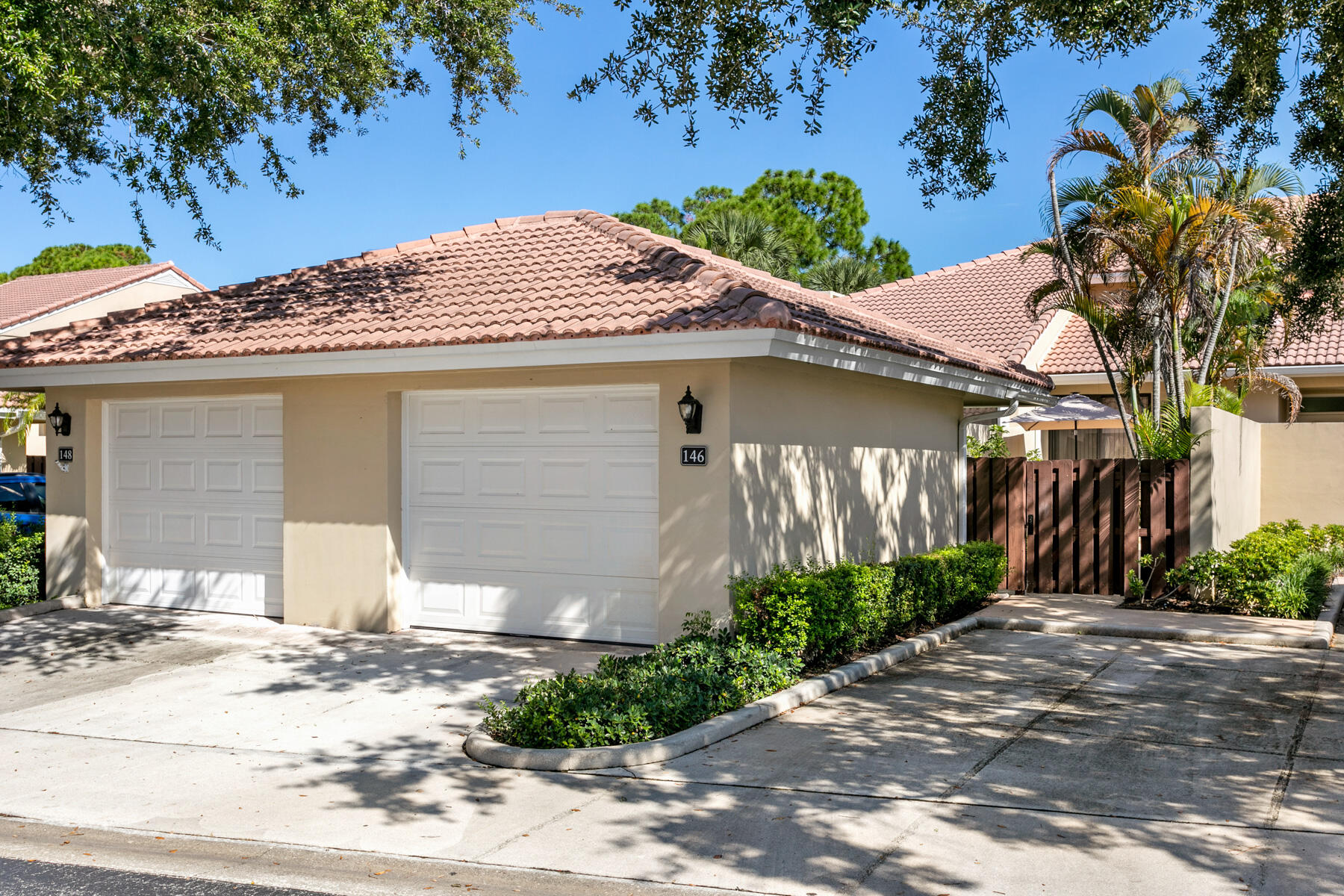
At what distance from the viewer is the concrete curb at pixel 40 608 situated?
39.4ft

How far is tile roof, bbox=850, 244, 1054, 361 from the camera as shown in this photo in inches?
837

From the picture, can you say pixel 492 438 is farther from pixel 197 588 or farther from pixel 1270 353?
pixel 1270 353

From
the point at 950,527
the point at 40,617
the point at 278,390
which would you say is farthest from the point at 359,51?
the point at 950,527

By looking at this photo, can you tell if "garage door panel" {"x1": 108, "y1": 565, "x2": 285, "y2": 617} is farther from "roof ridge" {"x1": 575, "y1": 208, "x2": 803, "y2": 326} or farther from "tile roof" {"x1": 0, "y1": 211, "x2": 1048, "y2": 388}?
"roof ridge" {"x1": 575, "y1": 208, "x2": 803, "y2": 326}

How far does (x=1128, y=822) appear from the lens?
5.41m

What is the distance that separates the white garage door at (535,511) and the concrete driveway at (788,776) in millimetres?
881

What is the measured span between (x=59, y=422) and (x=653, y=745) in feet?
31.4

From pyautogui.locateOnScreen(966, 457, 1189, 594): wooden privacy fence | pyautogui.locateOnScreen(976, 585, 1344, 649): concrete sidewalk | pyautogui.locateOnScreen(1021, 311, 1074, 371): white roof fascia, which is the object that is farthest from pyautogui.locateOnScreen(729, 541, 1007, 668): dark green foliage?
pyautogui.locateOnScreen(1021, 311, 1074, 371): white roof fascia

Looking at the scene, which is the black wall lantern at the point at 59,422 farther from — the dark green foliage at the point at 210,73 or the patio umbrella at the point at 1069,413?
the patio umbrella at the point at 1069,413

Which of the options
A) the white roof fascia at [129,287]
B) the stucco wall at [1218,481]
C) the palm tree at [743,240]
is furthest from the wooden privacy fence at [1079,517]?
the palm tree at [743,240]

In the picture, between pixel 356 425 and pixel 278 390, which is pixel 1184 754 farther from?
pixel 278 390

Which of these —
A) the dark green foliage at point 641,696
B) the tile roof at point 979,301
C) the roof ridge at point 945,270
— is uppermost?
the roof ridge at point 945,270

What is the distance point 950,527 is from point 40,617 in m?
11.0

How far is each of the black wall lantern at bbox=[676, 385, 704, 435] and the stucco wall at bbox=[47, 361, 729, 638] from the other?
0.08 m
